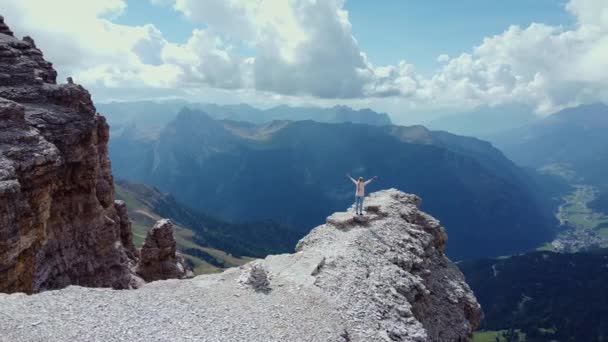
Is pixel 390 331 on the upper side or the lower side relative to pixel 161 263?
upper

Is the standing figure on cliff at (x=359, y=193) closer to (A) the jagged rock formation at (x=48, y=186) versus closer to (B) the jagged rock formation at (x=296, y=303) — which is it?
(B) the jagged rock formation at (x=296, y=303)

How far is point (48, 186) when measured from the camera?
42750mm

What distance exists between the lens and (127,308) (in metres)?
25.3

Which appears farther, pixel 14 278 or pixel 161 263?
pixel 161 263

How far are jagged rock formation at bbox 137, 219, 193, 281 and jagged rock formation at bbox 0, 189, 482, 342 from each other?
3946 centimetres

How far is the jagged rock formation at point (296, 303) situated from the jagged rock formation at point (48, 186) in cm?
1319

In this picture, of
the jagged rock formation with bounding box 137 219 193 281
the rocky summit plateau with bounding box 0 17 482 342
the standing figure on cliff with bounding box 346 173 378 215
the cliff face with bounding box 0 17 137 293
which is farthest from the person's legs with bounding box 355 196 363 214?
the jagged rock formation with bounding box 137 219 193 281

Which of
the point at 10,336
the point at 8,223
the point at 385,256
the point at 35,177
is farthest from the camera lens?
the point at 35,177

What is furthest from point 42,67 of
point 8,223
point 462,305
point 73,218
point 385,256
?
point 462,305

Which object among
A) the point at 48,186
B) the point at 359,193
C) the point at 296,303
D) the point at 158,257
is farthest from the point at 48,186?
the point at 158,257

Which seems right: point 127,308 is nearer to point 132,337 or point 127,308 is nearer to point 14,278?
point 132,337

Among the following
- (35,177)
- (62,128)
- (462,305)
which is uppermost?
(62,128)

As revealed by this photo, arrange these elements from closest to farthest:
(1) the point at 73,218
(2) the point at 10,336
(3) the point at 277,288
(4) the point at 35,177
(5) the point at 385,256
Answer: (2) the point at 10,336 → (3) the point at 277,288 → (5) the point at 385,256 → (4) the point at 35,177 → (1) the point at 73,218

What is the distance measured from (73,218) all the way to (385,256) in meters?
39.5
